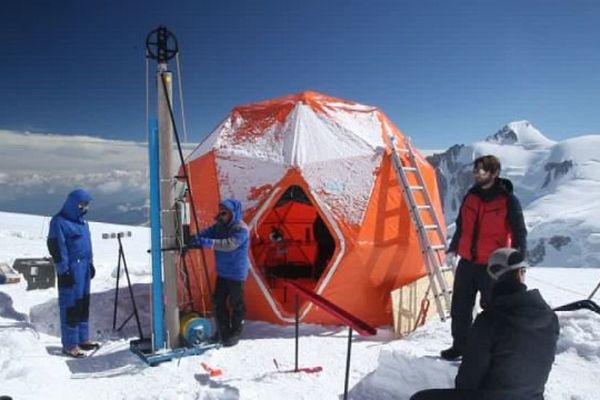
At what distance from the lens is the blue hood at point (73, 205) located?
19.6ft

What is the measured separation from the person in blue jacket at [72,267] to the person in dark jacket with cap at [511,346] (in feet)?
15.6

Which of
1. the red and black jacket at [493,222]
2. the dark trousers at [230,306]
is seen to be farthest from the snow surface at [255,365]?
the red and black jacket at [493,222]

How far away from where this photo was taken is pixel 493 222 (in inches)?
198

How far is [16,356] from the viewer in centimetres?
468

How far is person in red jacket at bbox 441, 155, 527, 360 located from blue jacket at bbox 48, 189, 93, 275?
426 centimetres

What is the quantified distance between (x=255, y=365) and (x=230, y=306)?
45.4 inches

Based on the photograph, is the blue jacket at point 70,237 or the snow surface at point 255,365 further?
the blue jacket at point 70,237

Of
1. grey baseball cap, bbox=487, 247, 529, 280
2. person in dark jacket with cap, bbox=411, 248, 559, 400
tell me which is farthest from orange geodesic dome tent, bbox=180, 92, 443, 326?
person in dark jacket with cap, bbox=411, 248, 559, 400

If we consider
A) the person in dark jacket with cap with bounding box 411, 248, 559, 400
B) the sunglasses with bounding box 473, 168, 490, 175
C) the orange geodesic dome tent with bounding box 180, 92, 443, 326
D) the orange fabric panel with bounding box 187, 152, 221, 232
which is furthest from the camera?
the orange fabric panel with bounding box 187, 152, 221, 232

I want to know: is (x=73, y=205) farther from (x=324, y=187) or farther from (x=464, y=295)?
(x=464, y=295)

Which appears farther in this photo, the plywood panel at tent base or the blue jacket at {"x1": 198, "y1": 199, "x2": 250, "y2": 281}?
the plywood panel at tent base

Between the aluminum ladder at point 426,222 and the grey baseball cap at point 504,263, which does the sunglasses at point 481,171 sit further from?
the aluminum ladder at point 426,222

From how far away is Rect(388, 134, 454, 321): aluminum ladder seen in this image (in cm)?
703

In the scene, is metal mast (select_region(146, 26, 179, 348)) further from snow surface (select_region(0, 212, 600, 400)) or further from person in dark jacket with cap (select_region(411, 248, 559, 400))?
person in dark jacket with cap (select_region(411, 248, 559, 400))
